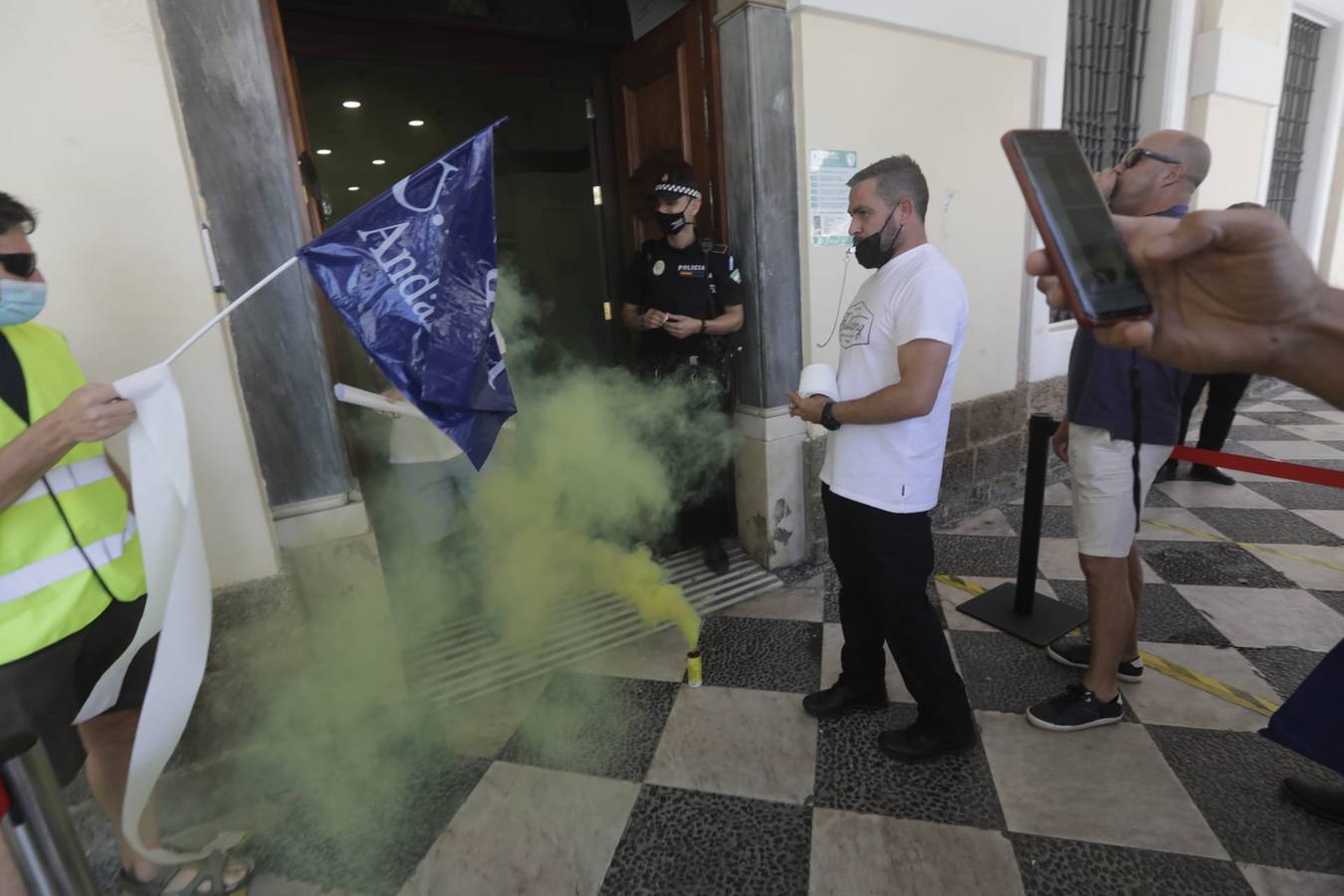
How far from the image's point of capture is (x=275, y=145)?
2309mm

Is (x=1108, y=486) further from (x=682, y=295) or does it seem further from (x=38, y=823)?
(x=38, y=823)

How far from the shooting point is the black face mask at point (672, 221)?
3.59 m

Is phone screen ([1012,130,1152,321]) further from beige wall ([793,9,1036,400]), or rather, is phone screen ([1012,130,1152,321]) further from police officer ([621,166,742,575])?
beige wall ([793,9,1036,400])

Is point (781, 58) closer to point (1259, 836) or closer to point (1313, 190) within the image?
point (1259, 836)

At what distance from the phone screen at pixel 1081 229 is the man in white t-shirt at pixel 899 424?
81 cm

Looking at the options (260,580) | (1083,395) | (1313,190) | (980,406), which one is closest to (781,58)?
(1083,395)

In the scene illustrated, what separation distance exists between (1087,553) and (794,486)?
1.70 metres

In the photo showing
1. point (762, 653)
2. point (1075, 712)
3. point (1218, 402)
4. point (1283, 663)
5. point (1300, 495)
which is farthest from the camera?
point (1218, 402)

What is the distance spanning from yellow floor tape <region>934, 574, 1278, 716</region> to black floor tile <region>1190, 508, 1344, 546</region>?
182 cm

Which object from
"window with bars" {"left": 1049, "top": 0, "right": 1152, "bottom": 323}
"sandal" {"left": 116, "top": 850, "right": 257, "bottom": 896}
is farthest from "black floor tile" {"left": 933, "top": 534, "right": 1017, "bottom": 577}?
"sandal" {"left": 116, "top": 850, "right": 257, "bottom": 896}

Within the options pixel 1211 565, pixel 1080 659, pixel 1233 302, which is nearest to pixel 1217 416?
pixel 1211 565

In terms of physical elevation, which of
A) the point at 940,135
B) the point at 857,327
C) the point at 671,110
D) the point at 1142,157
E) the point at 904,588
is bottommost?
the point at 904,588

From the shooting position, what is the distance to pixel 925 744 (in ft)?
7.70

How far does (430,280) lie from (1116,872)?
260 centimetres
